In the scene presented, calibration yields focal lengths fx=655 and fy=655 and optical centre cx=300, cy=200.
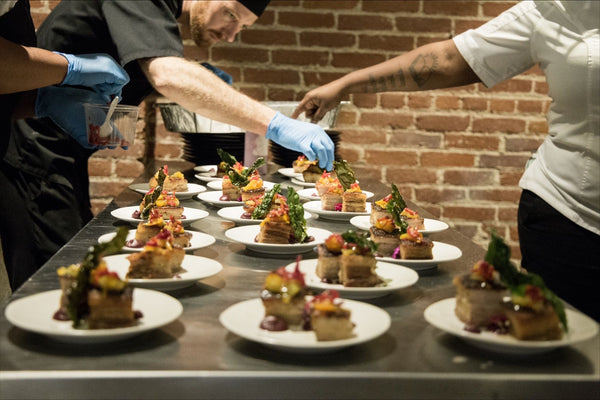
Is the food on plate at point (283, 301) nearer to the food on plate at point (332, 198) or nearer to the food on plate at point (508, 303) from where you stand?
the food on plate at point (508, 303)

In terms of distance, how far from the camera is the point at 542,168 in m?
1.96

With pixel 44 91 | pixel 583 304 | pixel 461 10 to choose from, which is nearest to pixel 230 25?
pixel 44 91

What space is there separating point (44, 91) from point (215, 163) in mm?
955

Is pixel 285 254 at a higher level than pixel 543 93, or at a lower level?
lower

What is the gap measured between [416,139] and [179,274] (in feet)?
8.89

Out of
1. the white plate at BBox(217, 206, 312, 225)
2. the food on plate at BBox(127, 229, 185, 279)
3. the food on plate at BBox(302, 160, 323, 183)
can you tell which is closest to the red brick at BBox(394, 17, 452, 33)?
the food on plate at BBox(302, 160, 323, 183)

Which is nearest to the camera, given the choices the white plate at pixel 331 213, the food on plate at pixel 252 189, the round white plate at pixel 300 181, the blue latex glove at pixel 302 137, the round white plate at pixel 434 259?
the round white plate at pixel 434 259

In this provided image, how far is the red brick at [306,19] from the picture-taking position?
3658 mm

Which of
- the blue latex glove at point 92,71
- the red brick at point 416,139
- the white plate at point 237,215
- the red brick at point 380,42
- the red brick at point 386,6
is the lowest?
the white plate at point 237,215

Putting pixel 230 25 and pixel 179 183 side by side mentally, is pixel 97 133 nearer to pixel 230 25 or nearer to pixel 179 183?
pixel 179 183

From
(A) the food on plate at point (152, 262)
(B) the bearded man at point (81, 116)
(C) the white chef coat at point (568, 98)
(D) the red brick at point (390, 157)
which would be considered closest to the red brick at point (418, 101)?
(D) the red brick at point (390, 157)

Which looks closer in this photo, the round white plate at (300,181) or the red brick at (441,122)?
the round white plate at (300,181)

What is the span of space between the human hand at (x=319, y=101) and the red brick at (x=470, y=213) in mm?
1362

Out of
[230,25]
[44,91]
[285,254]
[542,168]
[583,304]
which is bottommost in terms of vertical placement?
[583,304]
